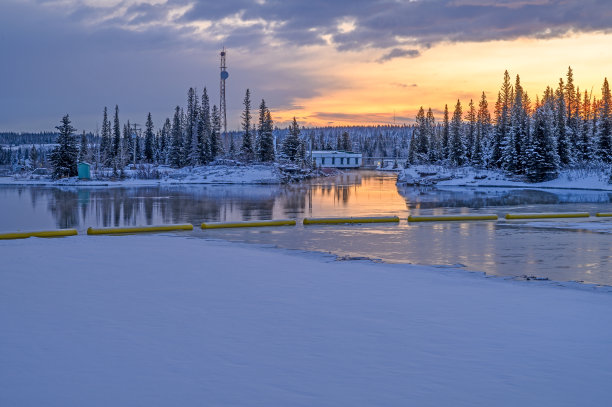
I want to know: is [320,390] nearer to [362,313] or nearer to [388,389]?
[388,389]

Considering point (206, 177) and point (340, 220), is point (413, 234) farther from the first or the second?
point (206, 177)

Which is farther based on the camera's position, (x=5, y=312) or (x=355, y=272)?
(x=355, y=272)

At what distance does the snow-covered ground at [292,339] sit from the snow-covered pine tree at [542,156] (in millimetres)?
61290

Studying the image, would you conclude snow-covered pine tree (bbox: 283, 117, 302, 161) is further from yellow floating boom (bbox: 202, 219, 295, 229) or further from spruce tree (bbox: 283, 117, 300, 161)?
yellow floating boom (bbox: 202, 219, 295, 229)

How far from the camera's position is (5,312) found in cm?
771

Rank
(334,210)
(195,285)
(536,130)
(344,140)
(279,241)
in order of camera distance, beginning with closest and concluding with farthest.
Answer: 1. (195,285)
2. (279,241)
3. (334,210)
4. (536,130)
5. (344,140)

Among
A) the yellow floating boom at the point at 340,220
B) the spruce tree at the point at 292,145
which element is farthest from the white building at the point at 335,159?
the yellow floating boom at the point at 340,220

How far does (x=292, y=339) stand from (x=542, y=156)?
6773 cm

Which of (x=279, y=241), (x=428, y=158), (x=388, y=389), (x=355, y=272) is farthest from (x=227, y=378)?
(x=428, y=158)

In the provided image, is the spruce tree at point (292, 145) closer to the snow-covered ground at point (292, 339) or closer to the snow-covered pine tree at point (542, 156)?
the snow-covered pine tree at point (542, 156)

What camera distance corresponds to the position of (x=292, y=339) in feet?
22.2

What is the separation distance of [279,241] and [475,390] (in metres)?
13.6

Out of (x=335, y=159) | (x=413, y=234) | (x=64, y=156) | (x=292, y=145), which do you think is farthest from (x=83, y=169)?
(x=335, y=159)

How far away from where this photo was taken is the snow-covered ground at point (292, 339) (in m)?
5.12
